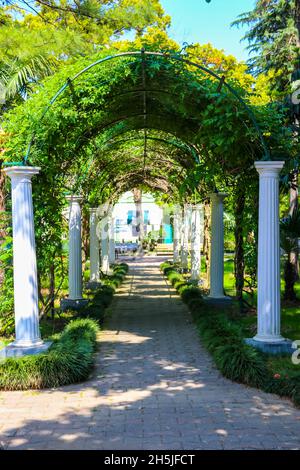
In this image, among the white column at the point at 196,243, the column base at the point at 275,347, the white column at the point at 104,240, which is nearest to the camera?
the column base at the point at 275,347

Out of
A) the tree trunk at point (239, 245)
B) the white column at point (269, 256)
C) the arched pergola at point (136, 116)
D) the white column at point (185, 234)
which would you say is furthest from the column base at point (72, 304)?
the white column at point (185, 234)

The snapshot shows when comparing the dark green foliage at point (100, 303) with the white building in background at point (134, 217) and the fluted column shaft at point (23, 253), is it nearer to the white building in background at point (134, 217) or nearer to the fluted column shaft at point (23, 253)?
the fluted column shaft at point (23, 253)

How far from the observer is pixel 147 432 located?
4.78 m

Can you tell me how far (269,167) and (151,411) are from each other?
3808 mm

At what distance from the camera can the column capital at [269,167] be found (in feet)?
24.7

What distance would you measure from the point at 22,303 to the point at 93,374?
1329 millimetres

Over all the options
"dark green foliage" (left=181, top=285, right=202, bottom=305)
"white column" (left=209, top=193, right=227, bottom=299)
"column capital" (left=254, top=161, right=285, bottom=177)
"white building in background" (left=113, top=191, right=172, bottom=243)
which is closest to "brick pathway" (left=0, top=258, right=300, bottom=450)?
"column capital" (left=254, top=161, right=285, bottom=177)

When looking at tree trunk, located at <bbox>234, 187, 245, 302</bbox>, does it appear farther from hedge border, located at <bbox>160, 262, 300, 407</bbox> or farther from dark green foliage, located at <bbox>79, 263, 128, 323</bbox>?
dark green foliage, located at <bbox>79, 263, 128, 323</bbox>

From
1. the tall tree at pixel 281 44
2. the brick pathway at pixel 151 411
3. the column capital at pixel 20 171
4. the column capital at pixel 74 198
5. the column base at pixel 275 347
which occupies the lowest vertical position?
the brick pathway at pixel 151 411

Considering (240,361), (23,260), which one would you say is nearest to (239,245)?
(240,361)

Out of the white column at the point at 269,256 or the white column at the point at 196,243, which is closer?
the white column at the point at 269,256

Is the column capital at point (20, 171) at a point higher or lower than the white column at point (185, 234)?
higher

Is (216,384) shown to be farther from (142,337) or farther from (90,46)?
(90,46)

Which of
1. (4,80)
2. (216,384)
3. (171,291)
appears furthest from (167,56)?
(171,291)
